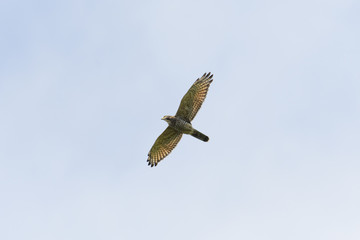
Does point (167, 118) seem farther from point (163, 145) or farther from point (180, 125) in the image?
point (163, 145)

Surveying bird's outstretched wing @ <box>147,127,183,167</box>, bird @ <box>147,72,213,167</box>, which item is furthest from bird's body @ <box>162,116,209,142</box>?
bird's outstretched wing @ <box>147,127,183,167</box>

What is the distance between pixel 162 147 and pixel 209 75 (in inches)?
168

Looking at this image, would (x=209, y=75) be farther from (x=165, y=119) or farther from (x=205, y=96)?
(x=165, y=119)

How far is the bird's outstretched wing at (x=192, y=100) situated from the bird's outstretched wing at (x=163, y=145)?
108cm

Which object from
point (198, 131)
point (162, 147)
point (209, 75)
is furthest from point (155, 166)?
point (209, 75)

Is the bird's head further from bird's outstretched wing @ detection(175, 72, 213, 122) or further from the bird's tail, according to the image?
the bird's tail

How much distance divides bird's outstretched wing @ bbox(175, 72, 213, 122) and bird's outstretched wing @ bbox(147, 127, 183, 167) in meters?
1.08

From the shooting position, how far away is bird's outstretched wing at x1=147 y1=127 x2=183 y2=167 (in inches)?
1244

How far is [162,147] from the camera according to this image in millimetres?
32219

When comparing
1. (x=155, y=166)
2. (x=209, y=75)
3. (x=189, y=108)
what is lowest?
(x=155, y=166)

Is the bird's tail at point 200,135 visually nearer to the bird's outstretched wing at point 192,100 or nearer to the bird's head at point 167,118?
the bird's outstretched wing at point 192,100

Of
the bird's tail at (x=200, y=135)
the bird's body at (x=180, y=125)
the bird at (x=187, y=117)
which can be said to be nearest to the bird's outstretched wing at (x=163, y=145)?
the bird at (x=187, y=117)

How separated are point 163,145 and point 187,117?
2190 mm

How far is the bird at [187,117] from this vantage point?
30766 millimetres
